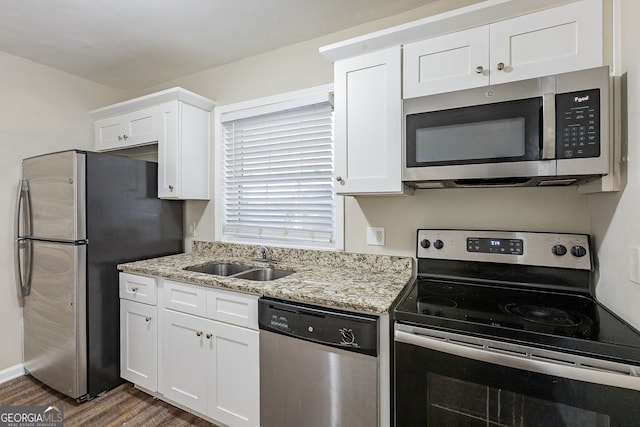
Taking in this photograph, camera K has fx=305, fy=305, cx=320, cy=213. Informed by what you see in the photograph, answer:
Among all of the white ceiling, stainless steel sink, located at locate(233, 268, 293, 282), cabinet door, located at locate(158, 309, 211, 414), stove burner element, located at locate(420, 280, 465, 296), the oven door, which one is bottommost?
cabinet door, located at locate(158, 309, 211, 414)

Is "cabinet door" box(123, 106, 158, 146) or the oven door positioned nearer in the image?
the oven door

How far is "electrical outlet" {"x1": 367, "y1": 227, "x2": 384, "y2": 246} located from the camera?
6.22 feet

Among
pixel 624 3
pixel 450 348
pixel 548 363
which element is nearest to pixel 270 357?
pixel 450 348

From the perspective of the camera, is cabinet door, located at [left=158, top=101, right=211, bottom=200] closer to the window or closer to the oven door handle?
the window

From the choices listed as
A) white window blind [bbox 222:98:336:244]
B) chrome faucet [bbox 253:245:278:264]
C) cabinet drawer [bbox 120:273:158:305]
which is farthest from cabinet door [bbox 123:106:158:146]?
chrome faucet [bbox 253:245:278:264]

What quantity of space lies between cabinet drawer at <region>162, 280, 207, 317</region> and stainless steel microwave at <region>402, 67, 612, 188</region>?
4.33ft

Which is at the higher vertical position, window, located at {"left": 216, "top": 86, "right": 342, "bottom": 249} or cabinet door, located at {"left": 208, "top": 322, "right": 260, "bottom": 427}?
window, located at {"left": 216, "top": 86, "right": 342, "bottom": 249}

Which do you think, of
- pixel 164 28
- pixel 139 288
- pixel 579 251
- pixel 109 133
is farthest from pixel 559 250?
pixel 109 133

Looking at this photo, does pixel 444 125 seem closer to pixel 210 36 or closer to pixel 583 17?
pixel 583 17

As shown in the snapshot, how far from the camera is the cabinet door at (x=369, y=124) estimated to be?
1.50 m

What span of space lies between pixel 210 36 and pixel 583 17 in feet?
6.67

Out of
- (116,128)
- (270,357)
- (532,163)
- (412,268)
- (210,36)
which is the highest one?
(210,36)

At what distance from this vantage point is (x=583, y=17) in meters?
1.18

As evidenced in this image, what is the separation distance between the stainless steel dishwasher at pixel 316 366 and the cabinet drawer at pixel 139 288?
0.91 meters
